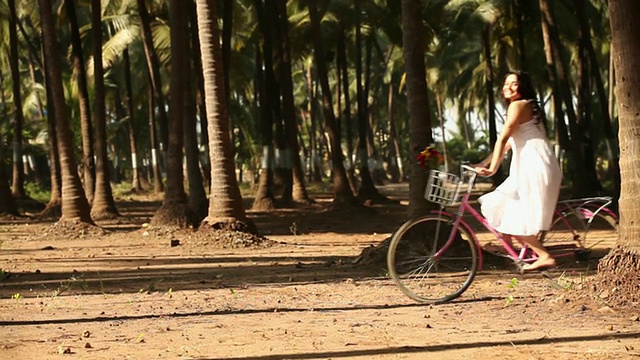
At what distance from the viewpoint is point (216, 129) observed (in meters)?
16.7

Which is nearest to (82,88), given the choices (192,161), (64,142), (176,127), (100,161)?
(100,161)

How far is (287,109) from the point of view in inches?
1106

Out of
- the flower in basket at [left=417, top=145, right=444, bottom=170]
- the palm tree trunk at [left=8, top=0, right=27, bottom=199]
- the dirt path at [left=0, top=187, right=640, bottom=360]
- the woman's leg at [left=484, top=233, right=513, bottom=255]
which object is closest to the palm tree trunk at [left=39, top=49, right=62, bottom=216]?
the palm tree trunk at [left=8, top=0, right=27, bottom=199]

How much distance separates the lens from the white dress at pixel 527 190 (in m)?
8.55

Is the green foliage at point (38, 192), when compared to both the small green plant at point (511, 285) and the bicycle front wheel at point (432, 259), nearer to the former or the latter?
the small green plant at point (511, 285)

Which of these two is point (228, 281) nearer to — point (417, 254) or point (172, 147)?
point (417, 254)

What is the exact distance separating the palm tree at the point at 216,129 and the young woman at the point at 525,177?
27.4 ft

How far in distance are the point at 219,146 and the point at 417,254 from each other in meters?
7.54

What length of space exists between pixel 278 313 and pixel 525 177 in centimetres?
246

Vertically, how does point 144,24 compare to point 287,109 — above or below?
above

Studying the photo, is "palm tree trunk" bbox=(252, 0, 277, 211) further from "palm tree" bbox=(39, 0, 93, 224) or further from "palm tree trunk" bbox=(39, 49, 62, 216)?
"palm tree" bbox=(39, 0, 93, 224)

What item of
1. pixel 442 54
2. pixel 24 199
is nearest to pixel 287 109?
pixel 24 199

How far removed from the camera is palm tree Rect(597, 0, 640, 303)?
8492 mm

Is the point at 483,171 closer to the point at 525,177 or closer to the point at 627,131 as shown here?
the point at 525,177
